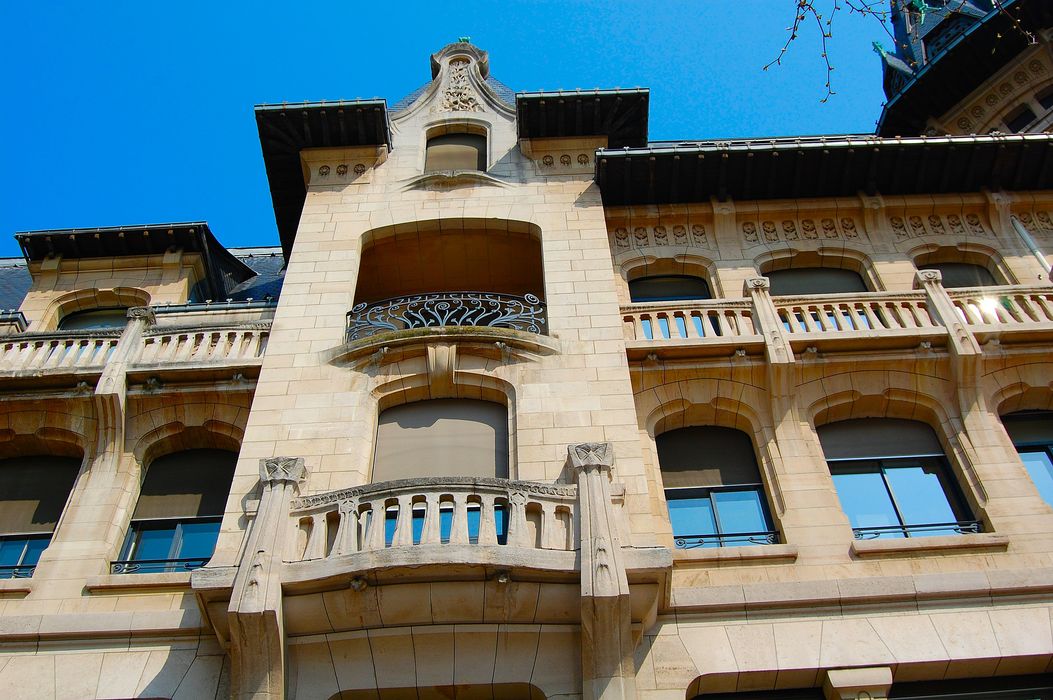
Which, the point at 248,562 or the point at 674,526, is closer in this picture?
the point at 248,562

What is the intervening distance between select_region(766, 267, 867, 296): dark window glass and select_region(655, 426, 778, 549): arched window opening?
160 inches

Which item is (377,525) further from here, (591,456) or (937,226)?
(937,226)

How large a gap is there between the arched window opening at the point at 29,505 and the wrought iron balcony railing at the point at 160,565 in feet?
4.17

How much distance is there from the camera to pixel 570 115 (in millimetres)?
17719

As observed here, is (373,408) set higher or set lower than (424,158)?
lower

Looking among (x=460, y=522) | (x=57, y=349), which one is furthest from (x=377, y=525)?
(x=57, y=349)

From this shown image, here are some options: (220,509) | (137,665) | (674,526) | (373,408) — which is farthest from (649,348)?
(137,665)

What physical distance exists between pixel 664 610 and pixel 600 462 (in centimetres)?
169

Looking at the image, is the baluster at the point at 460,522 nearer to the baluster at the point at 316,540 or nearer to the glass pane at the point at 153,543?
the baluster at the point at 316,540

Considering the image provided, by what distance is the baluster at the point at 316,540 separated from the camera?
9613 millimetres

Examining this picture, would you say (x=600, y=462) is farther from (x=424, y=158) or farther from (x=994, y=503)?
(x=424, y=158)

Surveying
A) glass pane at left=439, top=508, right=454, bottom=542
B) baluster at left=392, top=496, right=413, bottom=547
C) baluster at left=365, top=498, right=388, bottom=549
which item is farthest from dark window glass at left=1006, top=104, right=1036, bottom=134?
baluster at left=365, top=498, right=388, bottom=549

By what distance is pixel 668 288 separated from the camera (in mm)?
16250

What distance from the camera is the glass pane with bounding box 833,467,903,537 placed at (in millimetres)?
11750
